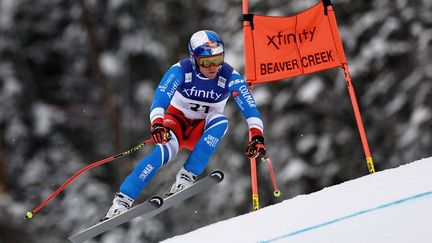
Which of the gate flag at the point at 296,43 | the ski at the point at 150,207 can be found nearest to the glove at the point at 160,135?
the ski at the point at 150,207

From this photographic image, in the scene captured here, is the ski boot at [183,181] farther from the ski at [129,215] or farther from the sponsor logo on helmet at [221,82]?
the sponsor logo on helmet at [221,82]

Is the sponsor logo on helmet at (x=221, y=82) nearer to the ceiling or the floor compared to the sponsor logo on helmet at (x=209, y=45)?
nearer to the floor

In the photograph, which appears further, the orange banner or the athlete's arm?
the orange banner

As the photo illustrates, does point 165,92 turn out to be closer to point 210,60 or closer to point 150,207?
point 210,60

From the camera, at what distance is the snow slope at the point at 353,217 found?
4.39 m

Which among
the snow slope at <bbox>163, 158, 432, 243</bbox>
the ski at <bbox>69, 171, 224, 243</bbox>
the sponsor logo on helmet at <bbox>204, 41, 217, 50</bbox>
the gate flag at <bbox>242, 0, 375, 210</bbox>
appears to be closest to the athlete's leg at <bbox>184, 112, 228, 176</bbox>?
the ski at <bbox>69, 171, 224, 243</bbox>

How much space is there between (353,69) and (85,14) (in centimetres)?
624

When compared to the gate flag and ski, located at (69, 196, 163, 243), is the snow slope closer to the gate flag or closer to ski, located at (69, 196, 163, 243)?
ski, located at (69, 196, 163, 243)

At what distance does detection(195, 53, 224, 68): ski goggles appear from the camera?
A: 614 cm

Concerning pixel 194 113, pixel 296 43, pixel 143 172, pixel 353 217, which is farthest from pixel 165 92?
pixel 296 43

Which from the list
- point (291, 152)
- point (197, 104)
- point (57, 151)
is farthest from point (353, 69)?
point (197, 104)

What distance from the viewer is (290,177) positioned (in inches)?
649

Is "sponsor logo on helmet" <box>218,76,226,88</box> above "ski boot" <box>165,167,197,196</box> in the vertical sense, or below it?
above

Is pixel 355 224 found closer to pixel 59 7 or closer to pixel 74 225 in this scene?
pixel 74 225
